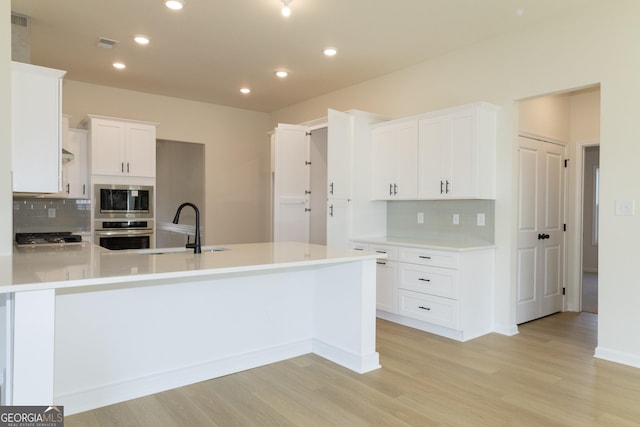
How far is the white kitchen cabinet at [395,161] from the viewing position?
453 centimetres

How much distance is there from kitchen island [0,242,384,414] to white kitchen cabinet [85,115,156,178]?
2.02 m

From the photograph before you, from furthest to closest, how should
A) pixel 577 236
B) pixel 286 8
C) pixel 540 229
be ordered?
pixel 577 236 < pixel 540 229 < pixel 286 8

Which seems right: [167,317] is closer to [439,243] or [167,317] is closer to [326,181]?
[439,243]

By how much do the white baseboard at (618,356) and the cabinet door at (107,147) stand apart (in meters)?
5.40

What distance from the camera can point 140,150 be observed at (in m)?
5.56

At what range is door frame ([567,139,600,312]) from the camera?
492 cm

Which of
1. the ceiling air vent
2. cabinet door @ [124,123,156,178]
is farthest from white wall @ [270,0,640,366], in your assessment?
cabinet door @ [124,123,156,178]

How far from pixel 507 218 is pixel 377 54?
2.19m

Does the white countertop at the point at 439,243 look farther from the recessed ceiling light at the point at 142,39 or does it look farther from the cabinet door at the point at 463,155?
the recessed ceiling light at the point at 142,39

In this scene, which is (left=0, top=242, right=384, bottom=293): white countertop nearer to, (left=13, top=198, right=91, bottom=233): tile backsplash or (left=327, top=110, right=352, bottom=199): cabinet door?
(left=327, top=110, right=352, bottom=199): cabinet door

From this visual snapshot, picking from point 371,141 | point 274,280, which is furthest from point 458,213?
point 274,280

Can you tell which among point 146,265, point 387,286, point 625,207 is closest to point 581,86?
point 625,207

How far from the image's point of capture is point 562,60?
3672 mm

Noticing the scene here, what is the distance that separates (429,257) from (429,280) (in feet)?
0.73
